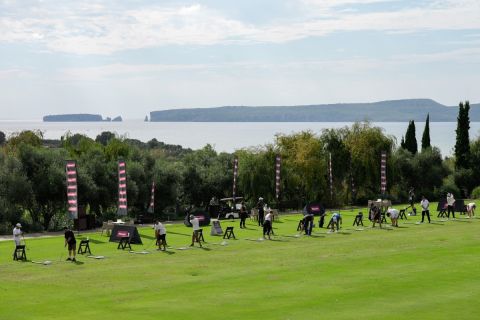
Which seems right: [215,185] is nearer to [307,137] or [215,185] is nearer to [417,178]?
[307,137]

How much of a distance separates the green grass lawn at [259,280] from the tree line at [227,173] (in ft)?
41.3

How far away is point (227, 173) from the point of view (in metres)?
75.4

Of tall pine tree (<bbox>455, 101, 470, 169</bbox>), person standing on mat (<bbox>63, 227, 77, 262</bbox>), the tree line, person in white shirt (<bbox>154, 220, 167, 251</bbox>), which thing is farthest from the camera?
tall pine tree (<bbox>455, 101, 470, 169</bbox>)

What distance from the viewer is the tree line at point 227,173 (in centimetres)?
5675

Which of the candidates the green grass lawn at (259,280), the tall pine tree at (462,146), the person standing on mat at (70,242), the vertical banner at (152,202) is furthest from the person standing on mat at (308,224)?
the tall pine tree at (462,146)

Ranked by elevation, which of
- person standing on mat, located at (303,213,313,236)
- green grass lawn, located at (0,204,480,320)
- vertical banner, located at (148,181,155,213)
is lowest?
green grass lawn, located at (0,204,480,320)

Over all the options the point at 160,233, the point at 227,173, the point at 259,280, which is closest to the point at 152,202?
the point at 227,173

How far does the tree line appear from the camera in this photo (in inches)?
2234

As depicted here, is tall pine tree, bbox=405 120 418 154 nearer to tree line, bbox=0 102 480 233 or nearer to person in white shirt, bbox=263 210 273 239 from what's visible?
tree line, bbox=0 102 480 233

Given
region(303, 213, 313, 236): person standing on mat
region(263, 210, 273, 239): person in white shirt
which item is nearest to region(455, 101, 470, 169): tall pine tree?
region(303, 213, 313, 236): person standing on mat

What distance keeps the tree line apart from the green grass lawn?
12.6m

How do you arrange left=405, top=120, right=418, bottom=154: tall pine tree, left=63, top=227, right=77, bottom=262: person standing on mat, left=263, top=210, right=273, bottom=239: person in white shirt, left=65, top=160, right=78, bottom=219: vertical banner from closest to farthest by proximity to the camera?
left=63, top=227, right=77, bottom=262: person standing on mat → left=263, top=210, right=273, bottom=239: person in white shirt → left=65, top=160, right=78, bottom=219: vertical banner → left=405, top=120, right=418, bottom=154: tall pine tree

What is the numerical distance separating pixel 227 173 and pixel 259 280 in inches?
1840

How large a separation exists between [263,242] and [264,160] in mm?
31776
